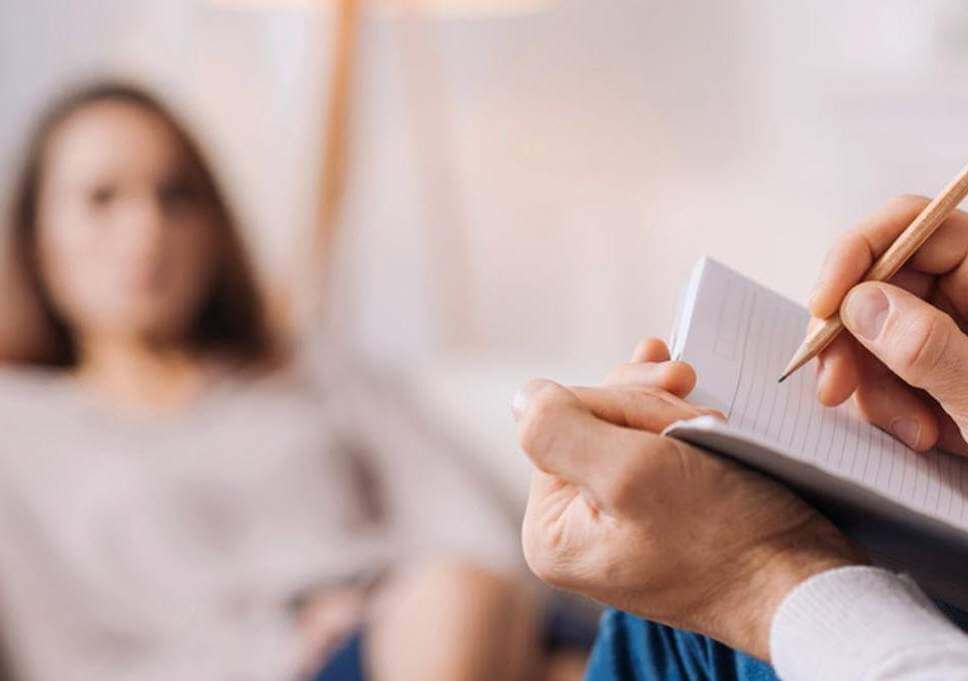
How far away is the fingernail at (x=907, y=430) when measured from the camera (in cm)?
62

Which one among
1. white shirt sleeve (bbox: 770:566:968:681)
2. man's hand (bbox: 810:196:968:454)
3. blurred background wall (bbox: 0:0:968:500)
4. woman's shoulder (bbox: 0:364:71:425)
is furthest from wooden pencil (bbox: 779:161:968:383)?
woman's shoulder (bbox: 0:364:71:425)

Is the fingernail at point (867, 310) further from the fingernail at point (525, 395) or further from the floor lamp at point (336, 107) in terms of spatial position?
the floor lamp at point (336, 107)

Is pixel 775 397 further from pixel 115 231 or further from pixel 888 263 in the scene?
pixel 115 231

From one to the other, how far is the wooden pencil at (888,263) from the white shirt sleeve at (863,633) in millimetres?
123

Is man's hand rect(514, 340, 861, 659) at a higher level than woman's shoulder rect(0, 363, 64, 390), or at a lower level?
higher

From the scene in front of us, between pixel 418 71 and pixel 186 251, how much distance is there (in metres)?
0.52

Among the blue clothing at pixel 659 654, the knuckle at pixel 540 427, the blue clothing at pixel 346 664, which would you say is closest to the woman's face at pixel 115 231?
the blue clothing at pixel 346 664

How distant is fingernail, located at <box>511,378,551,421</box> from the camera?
0.53 meters

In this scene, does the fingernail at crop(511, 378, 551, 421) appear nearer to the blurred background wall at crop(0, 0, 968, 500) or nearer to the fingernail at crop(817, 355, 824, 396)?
the fingernail at crop(817, 355, 824, 396)

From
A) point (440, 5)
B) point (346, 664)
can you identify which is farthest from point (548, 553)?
point (440, 5)

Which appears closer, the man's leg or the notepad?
the notepad

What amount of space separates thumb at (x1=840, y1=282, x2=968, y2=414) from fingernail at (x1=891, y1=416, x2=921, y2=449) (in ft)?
0.13

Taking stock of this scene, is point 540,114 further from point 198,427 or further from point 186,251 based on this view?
point 198,427

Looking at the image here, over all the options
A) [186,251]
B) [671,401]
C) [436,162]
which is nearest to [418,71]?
[436,162]
